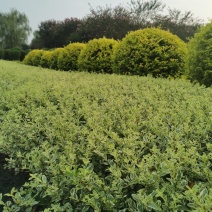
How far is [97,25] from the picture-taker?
25.2 meters

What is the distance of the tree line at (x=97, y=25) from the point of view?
24.8m

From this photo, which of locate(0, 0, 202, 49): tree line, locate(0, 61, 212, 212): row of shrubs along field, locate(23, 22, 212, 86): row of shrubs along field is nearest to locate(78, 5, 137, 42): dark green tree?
locate(0, 0, 202, 49): tree line

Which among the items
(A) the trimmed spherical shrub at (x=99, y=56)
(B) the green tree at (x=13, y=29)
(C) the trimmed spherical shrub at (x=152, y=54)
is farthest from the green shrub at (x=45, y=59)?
(B) the green tree at (x=13, y=29)

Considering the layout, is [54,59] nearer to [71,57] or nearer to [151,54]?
[71,57]

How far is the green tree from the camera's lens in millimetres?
41231

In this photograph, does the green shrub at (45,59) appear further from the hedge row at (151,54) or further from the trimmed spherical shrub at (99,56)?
the hedge row at (151,54)

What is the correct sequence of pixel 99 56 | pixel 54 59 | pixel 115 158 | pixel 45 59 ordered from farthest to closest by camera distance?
pixel 45 59, pixel 54 59, pixel 99 56, pixel 115 158

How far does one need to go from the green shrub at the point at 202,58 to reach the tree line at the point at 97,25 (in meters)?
5.73

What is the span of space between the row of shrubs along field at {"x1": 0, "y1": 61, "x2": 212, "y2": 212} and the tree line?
1030cm

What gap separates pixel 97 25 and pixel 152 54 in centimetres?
1766

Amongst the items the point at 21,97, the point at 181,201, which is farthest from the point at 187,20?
the point at 181,201

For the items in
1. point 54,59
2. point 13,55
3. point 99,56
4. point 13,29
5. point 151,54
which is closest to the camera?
point 151,54

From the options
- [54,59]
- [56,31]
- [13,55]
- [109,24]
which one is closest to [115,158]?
[54,59]

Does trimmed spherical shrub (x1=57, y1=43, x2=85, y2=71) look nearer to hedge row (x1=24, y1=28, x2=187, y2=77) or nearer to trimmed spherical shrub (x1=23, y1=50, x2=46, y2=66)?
hedge row (x1=24, y1=28, x2=187, y2=77)
